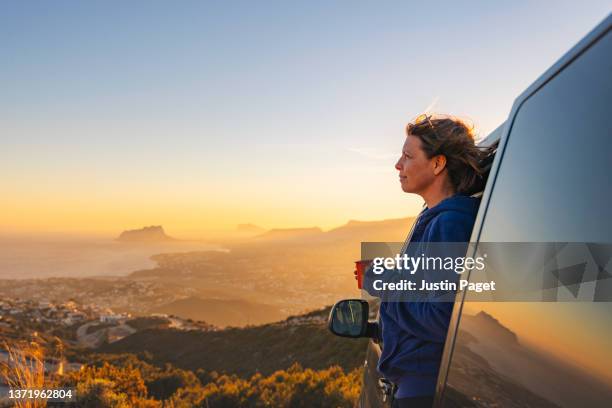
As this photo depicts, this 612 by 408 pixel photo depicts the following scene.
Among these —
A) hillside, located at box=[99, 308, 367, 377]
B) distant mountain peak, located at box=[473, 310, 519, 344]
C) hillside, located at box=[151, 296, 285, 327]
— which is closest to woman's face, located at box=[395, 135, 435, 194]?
distant mountain peak, located at box=[473, 310, 519, 344]

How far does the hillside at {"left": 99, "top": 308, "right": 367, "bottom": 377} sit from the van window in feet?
40.1

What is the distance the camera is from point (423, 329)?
4.38 feet

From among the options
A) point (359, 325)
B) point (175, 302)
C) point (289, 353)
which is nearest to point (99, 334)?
point (289, 353)

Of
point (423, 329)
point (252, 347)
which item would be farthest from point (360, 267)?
point (252, 347)

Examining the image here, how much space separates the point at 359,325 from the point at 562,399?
1269mm

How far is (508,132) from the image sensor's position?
1146 millimetres

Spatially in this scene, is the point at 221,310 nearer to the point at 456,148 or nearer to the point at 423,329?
the point at 456,148

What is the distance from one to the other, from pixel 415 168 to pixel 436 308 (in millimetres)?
677

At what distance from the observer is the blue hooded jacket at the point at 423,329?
4.26 feet

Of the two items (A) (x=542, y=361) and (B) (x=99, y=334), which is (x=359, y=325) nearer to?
(A) (x=542, y=361)

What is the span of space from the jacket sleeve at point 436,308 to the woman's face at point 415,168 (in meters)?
0.37

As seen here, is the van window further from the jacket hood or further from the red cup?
the red cup

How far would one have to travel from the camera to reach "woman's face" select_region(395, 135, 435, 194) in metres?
1.76

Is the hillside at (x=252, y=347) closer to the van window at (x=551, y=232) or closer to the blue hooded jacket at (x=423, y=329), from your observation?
the blue hooded jacket at (x=423, y=329)
